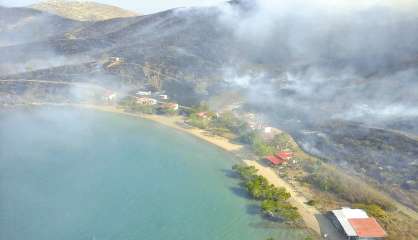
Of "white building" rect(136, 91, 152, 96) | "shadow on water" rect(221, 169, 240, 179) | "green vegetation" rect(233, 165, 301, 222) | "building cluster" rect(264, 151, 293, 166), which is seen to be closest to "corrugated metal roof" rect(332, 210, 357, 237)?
"green vegetation" rect(233, 165, 301, 222)

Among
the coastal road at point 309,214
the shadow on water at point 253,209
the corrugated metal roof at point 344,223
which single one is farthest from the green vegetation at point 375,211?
the shadow on water at point 253,209

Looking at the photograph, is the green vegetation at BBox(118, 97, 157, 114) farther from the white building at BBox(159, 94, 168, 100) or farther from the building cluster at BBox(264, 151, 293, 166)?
the building cluster at BBox(264, 151, 293, 166)

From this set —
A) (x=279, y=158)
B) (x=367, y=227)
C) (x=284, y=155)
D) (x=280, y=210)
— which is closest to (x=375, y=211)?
(x=367, y=227)

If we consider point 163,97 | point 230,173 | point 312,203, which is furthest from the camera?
point 163,97

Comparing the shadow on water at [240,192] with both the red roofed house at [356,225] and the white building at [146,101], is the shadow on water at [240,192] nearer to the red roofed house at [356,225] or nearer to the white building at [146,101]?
the red roofed house at [356,225]

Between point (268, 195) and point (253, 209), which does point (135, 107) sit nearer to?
point (268, 195)

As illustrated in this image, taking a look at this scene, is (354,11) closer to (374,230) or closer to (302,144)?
(302,144)
